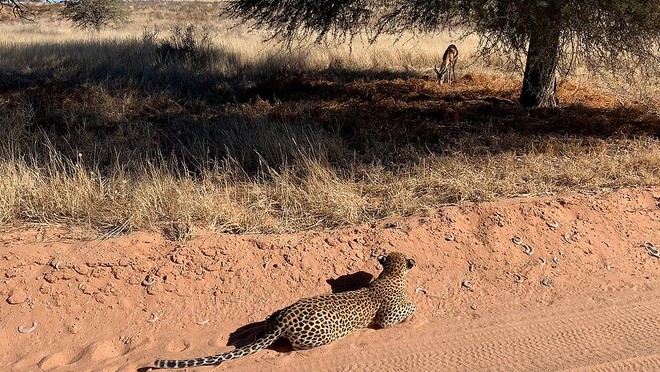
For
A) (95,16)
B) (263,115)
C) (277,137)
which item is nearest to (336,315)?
(277,137)

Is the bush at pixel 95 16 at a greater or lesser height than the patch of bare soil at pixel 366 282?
greater

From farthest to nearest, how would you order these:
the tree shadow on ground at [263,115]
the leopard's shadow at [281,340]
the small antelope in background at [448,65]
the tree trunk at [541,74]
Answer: the small antelope in background at [448,65], the tree shadow on ground at [263,115], the tree trunk at [541,74], the leopard's shadow at [281,340]

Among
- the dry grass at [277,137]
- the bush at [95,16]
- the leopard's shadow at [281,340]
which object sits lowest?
the leopard's shadow at [281,340]

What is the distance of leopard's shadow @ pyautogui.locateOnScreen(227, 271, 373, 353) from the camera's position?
457 cm

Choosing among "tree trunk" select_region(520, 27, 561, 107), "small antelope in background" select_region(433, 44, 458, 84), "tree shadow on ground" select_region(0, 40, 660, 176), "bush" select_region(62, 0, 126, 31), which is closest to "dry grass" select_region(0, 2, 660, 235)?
"tree shadow on ground" select_region(0, 40, 660, 176)

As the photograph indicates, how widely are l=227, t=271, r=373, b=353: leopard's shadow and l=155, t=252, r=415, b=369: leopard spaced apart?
129 mm

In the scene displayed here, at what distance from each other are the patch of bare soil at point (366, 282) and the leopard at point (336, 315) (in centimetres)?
11

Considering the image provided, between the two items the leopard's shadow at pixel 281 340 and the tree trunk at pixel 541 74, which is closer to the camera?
the leopard's shadow at pixel 281 340

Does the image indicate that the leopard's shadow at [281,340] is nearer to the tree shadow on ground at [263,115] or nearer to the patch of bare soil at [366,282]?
the patch of bare soil at [366,282]

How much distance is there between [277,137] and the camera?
337 inches

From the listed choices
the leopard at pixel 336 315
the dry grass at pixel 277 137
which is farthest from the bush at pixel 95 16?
the leopard at pixel 336 315

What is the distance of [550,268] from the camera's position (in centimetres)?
554

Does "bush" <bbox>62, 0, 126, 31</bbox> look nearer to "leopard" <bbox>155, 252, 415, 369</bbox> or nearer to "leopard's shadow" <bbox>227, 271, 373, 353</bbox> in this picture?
"leopard's shadow" <bbox>227, 271, 373, 353</bbox>

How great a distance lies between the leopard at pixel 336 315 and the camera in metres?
4.36
